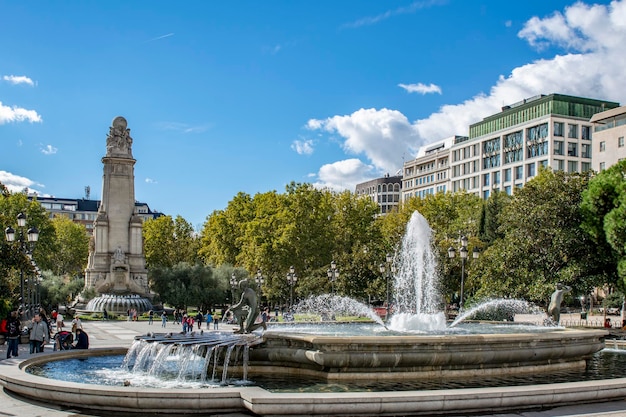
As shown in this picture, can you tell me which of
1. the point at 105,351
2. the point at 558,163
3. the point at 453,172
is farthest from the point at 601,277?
the point at 453,172

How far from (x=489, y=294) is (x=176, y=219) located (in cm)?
6077

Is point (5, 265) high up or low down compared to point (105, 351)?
up

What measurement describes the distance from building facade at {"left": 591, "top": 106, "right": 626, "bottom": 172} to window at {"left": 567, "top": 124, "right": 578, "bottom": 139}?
948 inches

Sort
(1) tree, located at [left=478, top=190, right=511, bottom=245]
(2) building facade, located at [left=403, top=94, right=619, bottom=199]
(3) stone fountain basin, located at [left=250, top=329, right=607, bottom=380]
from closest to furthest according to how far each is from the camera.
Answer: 1. (3) stone fountain basin, located at [left=250, top=329, right=607, bottom=380]
2. (1) tree, located at [left=478, top=190, right=511, bottom=245]
3. (2) building facade, located at [left=403, top=94, right=619, bottom=199]

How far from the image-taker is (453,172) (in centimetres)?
10869

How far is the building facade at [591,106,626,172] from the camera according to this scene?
5953 cm

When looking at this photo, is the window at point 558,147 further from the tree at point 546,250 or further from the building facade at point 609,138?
the tree at point 546,250

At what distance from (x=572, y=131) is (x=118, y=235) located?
189ft

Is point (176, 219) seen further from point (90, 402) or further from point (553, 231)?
point (90, 402)

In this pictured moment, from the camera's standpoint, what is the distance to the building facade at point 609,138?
195ft

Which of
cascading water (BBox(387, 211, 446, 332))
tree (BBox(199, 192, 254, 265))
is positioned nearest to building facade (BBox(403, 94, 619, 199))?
cascading water (BBox(387, 211, 446, 332))

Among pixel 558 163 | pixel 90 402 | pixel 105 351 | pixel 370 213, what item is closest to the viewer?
pixel 90 402

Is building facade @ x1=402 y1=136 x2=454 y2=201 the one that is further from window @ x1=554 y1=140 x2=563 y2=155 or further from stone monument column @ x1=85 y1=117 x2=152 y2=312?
stone monument column @ x1=85 y1=117 x2=152 y2=312

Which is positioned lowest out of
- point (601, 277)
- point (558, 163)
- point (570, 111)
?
point (601, 277)
